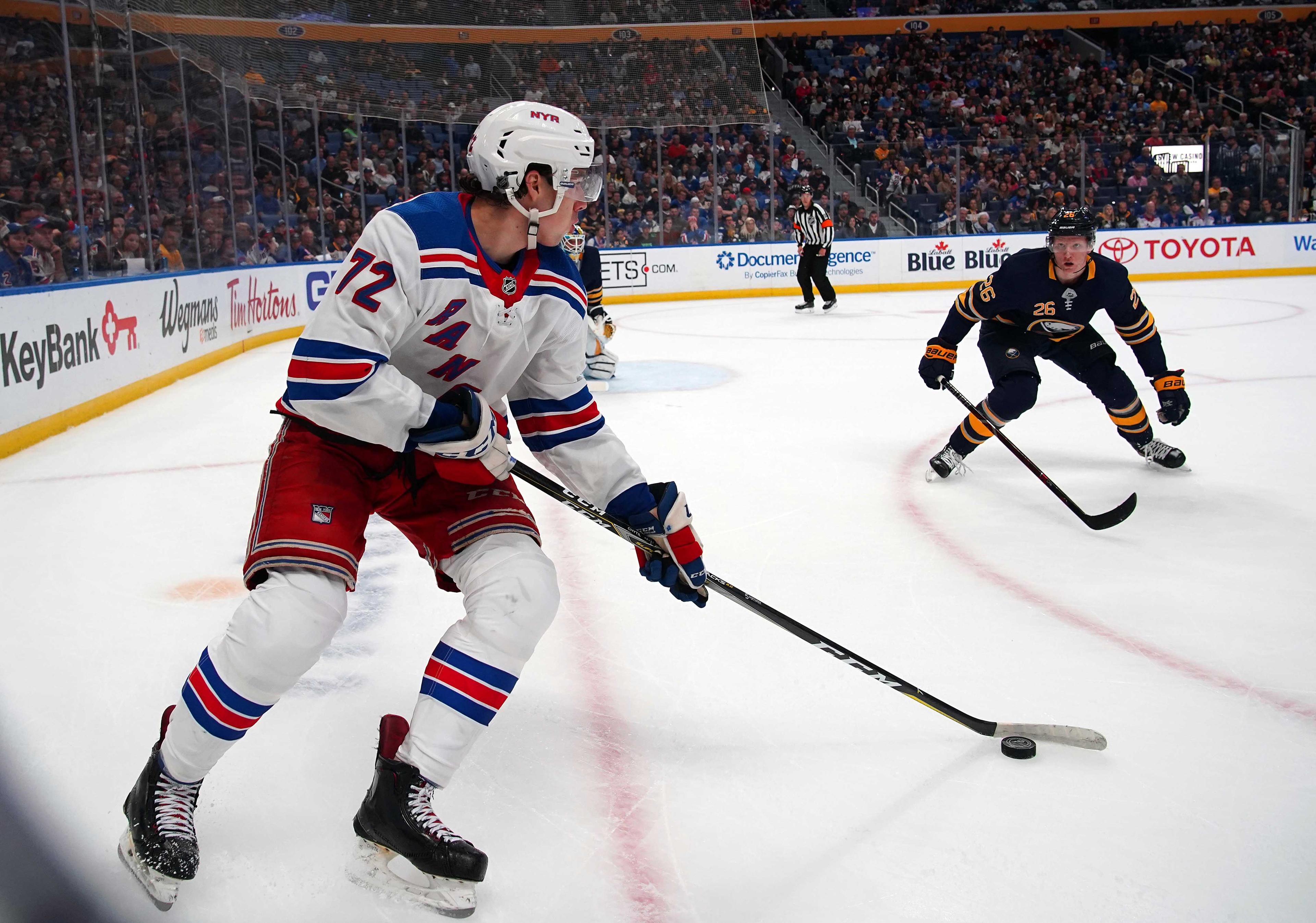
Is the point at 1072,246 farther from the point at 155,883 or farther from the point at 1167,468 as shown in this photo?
the point at 155,883

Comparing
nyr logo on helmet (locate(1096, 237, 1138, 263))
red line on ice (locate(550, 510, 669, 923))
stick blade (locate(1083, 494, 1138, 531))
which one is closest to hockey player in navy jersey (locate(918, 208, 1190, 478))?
stick blade (locate(1083, 494, 1138, 531))

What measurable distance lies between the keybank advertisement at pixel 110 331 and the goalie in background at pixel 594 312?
184 centimetres

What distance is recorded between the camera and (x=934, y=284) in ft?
41.5

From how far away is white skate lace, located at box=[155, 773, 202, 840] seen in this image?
149 cm

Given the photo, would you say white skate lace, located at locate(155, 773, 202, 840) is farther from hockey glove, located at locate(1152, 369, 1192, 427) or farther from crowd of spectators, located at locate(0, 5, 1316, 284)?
crowd of spectators, located at locate(0, 5, 1316, 284)

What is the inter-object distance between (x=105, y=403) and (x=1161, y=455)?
492 centimetres

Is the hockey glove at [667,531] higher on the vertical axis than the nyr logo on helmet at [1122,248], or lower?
lower

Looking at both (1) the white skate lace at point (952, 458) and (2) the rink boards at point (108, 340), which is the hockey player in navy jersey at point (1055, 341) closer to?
(1) the white skate lace at point (952, 458)

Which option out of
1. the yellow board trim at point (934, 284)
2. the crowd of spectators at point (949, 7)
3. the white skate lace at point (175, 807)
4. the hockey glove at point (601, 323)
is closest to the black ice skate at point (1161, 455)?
the hockey glove at point (601, 323)

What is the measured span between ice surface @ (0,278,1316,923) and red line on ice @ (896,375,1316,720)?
1 cm

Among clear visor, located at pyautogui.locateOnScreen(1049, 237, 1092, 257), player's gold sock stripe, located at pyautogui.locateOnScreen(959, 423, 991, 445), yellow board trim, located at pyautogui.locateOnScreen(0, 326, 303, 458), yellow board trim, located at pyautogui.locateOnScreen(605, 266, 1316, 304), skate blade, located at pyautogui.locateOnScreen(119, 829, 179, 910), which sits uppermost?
clear visor, located at pyautogui.locateOnScreen(1049, 237, 1092, 257)

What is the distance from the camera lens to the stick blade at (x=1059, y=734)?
1.89 metres

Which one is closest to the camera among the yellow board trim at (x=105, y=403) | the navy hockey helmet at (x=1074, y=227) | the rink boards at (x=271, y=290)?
the navy hockey helmet at (x=1074, y=227)

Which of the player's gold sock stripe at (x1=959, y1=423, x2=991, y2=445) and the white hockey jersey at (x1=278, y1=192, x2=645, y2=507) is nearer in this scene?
the white hockey jersey at (x1=278, y1=192, x2=645, y2=507)
